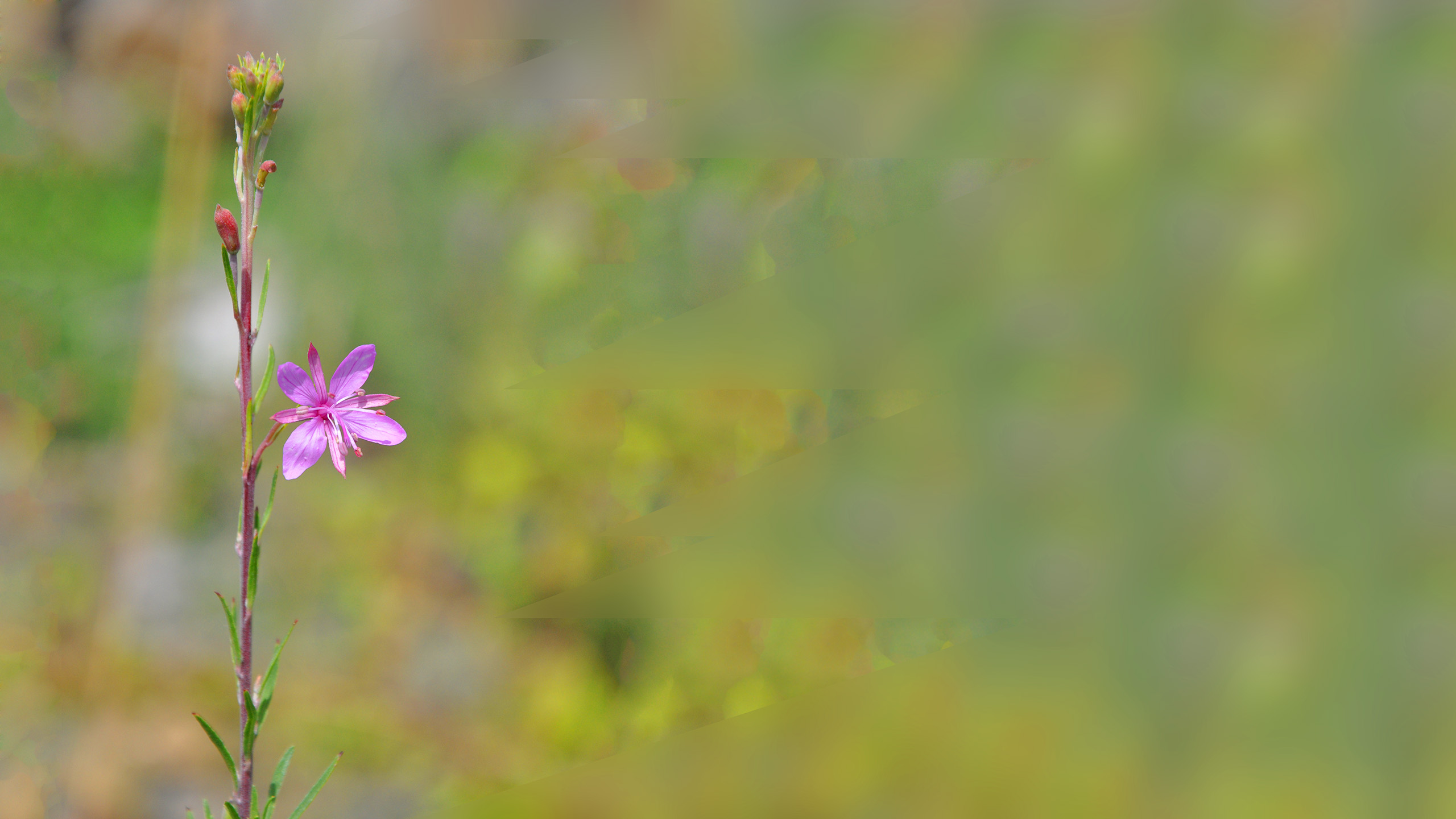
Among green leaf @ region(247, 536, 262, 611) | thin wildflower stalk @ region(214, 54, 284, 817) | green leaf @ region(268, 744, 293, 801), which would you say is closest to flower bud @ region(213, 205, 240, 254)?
Result: thin wildflower stalk @ region(214, 54, 284, 817)

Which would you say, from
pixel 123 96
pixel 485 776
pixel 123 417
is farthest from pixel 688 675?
pixel 123 96

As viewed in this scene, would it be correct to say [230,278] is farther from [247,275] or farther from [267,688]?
[267,688]

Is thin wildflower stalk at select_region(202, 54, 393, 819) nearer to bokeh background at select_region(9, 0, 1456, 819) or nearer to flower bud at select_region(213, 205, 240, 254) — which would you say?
flower bud at select_region(213, 205, 240, 254)

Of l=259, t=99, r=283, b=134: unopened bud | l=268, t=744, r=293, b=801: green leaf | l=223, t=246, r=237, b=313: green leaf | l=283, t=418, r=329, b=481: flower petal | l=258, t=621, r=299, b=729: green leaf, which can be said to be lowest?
l=268, t=744, r=293, b=801: green leaf

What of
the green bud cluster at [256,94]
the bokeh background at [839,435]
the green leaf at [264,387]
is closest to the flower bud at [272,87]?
the green bud cluster at [256,94]

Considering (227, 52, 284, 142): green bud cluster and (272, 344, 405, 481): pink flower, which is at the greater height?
(227, 52, 284, 142): green bud cluster

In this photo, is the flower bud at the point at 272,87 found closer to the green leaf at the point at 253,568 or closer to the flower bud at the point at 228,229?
the flower bud at the point at 228,229
